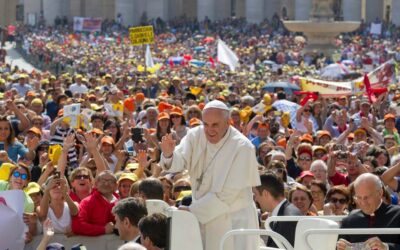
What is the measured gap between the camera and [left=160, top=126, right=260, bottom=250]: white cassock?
37.8 ft

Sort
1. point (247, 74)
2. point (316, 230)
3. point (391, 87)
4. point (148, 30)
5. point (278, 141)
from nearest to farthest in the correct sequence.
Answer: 1. point (316, 230)
2. point (278, 141)
3. point (148, 30)
4. point (391, 87)
5. point (247, 74)

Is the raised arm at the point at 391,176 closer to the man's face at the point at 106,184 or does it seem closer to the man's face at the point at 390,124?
the man's face at the point at 106,184

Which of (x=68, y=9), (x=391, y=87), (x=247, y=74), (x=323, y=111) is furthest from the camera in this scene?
(x=68, y=9)

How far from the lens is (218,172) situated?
457 inches

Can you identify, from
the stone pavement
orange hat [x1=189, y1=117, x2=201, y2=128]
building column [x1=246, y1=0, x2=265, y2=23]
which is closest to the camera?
orange hat [x1=189, y1=117, x2=201, y2=128]

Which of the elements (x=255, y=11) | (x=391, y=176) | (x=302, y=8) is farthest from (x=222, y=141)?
(x=255, y=11)

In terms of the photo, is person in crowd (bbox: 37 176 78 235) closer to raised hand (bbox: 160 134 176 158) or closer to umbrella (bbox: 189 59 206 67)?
raised hand (bbox: 160 134 176 158)

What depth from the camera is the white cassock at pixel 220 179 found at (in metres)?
11.5

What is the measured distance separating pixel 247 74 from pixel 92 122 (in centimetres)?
2616

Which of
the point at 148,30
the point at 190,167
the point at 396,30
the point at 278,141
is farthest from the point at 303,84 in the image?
the point at 396,30

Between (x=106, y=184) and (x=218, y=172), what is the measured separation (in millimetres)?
2327

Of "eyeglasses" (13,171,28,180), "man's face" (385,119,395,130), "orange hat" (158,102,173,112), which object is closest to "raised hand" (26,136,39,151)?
"eyeglasses" (13,171,28,180)

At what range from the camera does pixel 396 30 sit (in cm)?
7731

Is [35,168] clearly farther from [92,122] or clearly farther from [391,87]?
[391,87]
